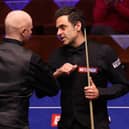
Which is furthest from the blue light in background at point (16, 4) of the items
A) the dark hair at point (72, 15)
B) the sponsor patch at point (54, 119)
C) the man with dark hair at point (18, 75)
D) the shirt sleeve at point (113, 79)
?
the man with dark hair at point (18, 75)

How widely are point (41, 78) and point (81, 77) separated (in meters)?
0.34

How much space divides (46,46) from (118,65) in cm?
246

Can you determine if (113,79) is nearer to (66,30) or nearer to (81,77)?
(81,77)

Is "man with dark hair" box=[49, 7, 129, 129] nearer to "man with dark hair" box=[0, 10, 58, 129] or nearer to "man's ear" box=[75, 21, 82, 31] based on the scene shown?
"man's ear" box=[75, 21, 82, 31]

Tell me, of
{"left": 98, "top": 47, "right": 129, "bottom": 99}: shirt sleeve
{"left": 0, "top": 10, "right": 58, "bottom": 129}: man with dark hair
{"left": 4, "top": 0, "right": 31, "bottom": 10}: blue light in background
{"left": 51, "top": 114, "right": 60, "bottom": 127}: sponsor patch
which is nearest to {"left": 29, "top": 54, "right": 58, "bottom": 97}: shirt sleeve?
{"left": 0, "top": 10, "right": 58, "bottom": 129}: man with dark hair

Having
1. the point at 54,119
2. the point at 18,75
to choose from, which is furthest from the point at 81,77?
the point at 54,119

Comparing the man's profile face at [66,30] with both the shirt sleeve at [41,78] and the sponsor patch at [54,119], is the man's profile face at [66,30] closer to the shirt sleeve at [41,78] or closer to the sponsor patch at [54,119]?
the shirt sleeve at [41,78]

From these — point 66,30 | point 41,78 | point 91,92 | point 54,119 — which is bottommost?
point 54,119

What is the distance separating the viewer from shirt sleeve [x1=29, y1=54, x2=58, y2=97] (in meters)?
2.78

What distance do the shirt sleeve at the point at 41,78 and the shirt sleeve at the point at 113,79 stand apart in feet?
1.02

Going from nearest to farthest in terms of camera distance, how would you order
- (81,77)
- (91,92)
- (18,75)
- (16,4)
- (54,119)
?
(18,75)
(91,92)
(81,77)
(54,119)
(16,4)

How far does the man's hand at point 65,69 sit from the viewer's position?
2.95 meters

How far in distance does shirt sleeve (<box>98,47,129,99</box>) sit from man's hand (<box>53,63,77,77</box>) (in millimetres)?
206

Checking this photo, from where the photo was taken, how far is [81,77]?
120 inches
